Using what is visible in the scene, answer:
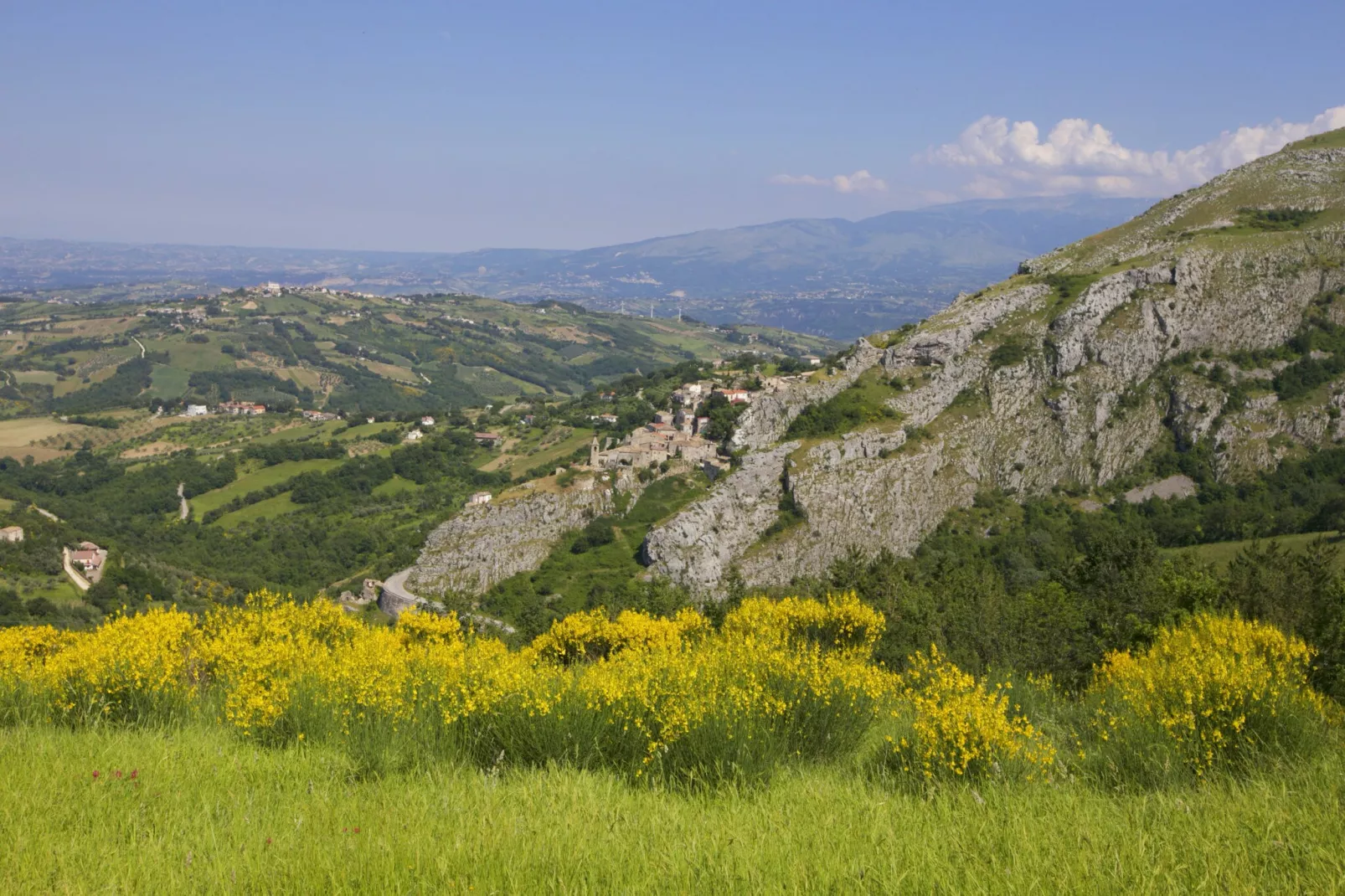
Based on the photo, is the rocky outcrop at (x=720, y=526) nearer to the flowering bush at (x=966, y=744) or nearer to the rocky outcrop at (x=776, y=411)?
the rocky outcrop at (x=776, y=411)

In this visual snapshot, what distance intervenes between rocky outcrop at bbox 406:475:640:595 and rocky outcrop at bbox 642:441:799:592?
8864 mm

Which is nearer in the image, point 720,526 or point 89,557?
point 89,557

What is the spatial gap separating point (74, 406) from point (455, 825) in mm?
190012

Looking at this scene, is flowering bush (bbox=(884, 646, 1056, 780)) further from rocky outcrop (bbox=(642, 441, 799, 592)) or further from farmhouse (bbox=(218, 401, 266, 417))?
farmhouse (bbox=(218, 401, 266, 417))

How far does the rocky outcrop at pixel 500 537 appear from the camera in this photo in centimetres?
6088

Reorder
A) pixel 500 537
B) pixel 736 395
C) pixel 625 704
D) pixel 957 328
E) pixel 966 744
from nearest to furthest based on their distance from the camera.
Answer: pixel 966 744 → pixel 625 704 → pixel 500 537 → pixel 957 328 → pixel 736 395

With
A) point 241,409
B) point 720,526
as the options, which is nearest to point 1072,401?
point 720,526

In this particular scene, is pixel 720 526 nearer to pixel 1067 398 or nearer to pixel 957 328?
pixel 957 328

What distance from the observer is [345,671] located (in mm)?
6609

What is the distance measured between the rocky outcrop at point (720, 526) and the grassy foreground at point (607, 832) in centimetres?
5129

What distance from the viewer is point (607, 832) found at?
13.3 feet

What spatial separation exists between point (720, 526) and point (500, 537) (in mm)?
17788

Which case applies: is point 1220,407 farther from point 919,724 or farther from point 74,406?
point 74,406

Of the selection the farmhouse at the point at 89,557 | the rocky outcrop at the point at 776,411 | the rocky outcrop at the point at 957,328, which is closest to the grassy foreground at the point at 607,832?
the farmhouse at the point at 89,557
